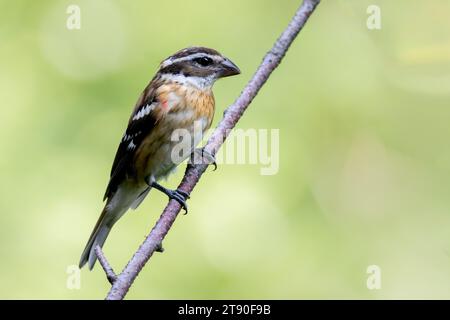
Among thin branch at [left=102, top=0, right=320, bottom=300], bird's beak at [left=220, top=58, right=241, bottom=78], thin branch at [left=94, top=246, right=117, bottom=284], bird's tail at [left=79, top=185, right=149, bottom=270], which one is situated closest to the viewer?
thin branch at [left=94, top=246, right=117, bottom=284]

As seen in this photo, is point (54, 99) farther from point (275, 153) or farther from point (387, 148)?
point (387, 148)

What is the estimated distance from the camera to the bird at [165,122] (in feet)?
16.4

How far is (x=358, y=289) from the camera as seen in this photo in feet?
19.1

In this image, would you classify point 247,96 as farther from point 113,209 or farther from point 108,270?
point 113,209

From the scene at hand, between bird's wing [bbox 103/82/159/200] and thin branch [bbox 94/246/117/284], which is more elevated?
bird's wing [bbox 103/82/159/200]

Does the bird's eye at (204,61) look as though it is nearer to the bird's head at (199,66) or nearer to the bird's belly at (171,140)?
the bird's head at (199,66)

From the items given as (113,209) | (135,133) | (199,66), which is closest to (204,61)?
(199,66)

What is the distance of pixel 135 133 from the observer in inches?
203

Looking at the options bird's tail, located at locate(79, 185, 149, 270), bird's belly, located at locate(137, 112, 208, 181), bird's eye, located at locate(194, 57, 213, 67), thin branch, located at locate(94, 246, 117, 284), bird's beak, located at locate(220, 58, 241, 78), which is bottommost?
thin branch, located at locate(94, 246, 117, 284)

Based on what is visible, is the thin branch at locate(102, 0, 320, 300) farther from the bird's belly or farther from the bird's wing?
the bird's wing

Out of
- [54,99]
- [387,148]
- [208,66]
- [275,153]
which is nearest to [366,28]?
[387,148]

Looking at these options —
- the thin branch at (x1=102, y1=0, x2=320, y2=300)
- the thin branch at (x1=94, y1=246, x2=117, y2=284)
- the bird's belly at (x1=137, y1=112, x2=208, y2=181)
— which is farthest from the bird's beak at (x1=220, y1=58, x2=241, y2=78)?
the thin branch at (x1=94, y1=246, x2=117, y2=284)

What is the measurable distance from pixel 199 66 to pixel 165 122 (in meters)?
0.46

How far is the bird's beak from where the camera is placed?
4891 millimetres
